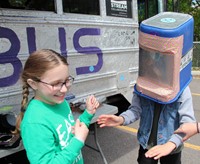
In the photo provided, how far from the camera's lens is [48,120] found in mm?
1262

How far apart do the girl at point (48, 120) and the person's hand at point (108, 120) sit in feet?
1.11

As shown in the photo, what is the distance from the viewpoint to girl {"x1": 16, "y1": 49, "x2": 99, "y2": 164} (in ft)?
3.91

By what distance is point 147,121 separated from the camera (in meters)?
1.80

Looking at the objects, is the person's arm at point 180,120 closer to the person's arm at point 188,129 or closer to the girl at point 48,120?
the person's arm at point 188,129

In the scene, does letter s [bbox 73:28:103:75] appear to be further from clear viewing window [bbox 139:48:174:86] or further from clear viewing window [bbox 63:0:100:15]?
clear viewing window [bbox 139:48:174:86]

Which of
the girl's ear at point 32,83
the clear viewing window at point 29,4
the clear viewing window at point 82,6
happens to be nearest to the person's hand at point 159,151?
the girl's ear at point 32,83

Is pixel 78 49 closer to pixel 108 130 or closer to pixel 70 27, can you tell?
pixel 70 27

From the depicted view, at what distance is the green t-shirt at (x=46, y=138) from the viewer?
1.19 m

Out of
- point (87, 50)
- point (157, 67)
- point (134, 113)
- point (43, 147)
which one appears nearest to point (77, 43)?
point (87, 50)

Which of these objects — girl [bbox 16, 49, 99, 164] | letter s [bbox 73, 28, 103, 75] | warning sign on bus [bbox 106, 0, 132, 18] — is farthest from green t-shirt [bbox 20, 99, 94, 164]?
warning sign on bus [bbox 106, 0, 132, 18]

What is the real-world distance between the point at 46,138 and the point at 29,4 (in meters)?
1.68

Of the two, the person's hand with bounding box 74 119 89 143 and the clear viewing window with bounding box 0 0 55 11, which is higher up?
the clear viewing window with bounding box 0 0 55 11

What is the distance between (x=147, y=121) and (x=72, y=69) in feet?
4.23

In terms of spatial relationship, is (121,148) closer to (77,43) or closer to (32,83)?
(77,43)
